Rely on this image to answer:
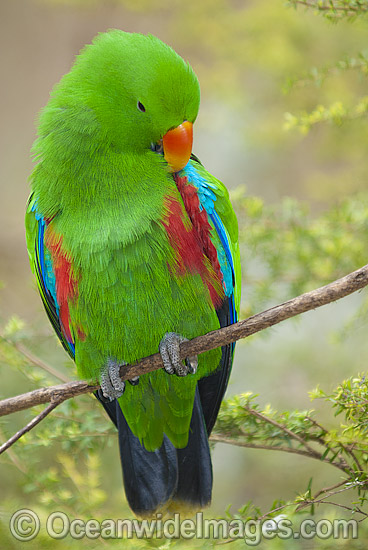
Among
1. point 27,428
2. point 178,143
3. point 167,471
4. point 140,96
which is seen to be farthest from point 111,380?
point 140,96

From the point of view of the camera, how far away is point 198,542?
1927mm

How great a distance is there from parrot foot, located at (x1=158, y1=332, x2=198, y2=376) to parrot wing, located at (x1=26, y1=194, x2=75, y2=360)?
345 millimetres

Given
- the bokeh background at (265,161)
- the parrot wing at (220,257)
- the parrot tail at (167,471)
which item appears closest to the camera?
the parrot wing at (220,257)

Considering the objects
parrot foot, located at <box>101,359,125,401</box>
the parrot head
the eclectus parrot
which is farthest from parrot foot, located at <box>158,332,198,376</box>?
the parrot head

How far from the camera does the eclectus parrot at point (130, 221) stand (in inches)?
72.4

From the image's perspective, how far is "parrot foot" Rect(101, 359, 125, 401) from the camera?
6.31 feet

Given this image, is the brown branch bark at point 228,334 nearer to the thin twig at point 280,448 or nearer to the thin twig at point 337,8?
the thin twig at point 280,448

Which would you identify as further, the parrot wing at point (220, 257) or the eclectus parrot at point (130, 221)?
the parrot wing at point (220, 257)

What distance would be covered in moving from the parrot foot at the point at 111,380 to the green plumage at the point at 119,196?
0.03 metres

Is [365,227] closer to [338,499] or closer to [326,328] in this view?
[338,499]

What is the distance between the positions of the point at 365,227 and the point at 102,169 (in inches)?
45.8

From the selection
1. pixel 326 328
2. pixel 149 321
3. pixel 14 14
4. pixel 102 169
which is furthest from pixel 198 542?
pixel 14 14

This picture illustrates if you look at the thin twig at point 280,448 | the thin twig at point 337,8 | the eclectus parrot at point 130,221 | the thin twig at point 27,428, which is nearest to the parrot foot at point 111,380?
the eclectus parrot at point 130,221

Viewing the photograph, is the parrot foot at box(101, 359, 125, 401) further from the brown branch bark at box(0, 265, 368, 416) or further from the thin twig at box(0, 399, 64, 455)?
the thin twig at box(0, 399, 64, 455)
